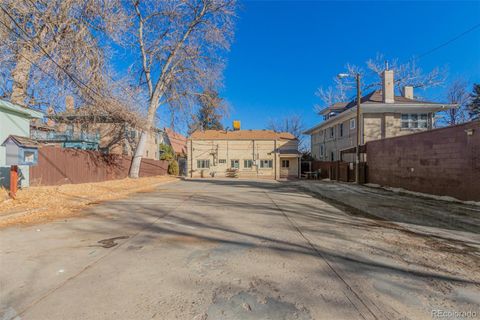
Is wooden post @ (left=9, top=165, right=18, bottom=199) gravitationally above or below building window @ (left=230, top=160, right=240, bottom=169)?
below

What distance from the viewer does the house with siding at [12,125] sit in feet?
35.0

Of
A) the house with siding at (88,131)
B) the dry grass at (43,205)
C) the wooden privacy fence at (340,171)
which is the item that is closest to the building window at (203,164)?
the house with siding at (88,131)

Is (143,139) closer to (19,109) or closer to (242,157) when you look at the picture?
(19,109)

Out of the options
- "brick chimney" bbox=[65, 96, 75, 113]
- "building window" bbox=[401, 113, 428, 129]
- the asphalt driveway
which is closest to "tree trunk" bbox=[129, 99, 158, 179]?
"brick chimney" bbox=[65, 96, 75, 113]

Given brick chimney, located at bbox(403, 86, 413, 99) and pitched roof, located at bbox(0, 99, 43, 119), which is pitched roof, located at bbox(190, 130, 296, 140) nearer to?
brick chimney, located at bbox(403, 86, 413, 99)

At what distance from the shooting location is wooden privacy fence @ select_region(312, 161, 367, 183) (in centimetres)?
2012

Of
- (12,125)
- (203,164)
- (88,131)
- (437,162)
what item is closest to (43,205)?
(12,125)

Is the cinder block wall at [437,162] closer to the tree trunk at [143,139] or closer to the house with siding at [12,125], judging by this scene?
the tree trunk at [143,139]

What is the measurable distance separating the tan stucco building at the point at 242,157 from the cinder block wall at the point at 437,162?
643 inches

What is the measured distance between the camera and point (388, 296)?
3.07 meters

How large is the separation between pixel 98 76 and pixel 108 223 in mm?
10055

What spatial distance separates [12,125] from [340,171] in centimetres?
2249

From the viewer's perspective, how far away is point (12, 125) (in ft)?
36.8

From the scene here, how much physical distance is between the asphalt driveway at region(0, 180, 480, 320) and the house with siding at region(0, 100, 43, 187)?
6.45m
